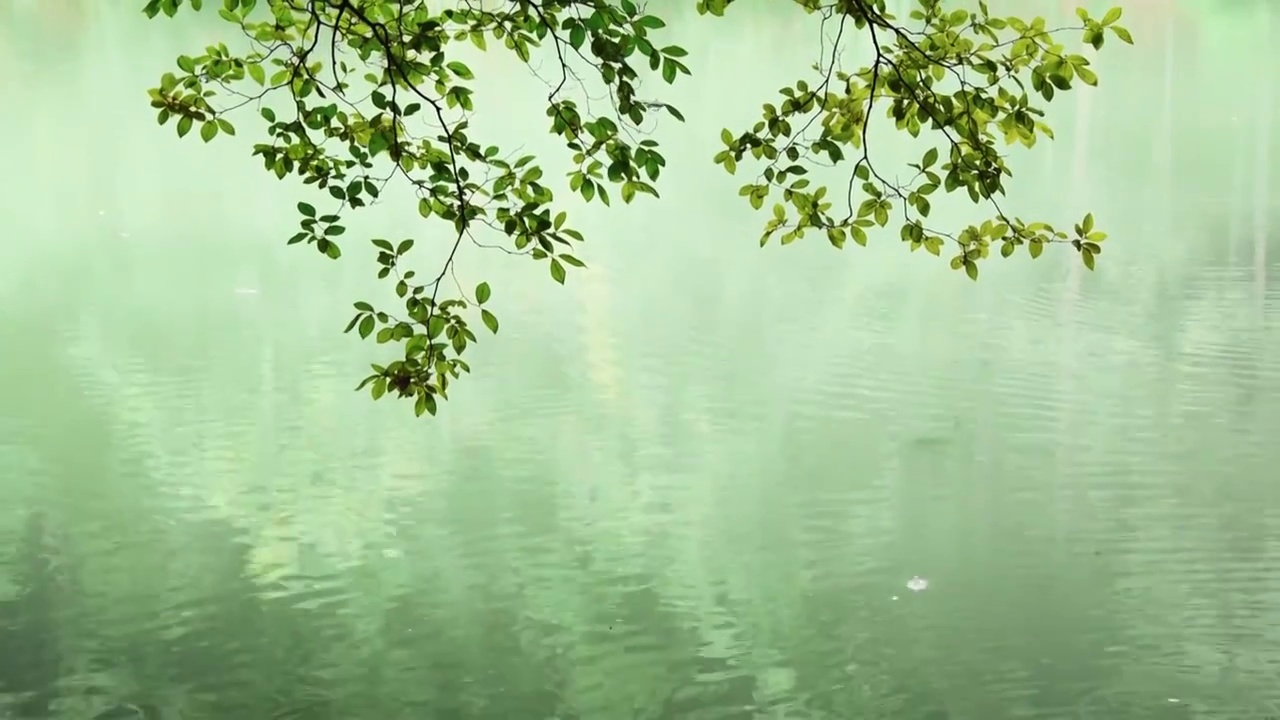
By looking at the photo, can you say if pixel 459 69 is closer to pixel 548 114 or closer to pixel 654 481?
pixel 548 114

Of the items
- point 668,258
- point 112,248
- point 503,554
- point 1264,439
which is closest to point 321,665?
Result: point 503,554

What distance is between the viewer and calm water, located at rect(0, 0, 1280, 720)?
357 cm

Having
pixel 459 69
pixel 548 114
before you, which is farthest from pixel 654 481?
pixel 459 69

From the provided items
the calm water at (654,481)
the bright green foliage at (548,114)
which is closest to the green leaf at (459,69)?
the bright green foliage at (548,114)

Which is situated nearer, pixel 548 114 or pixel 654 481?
pixel 548 114

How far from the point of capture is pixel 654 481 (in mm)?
4875

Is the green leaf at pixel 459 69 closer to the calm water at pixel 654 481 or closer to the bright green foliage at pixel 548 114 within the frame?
the bright green foliage at pixel 548 114

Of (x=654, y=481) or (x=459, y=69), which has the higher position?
(x=459, y=69)

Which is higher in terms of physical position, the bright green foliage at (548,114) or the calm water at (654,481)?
the bright green foliage at (548,114)

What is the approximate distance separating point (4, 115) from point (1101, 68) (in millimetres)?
11118

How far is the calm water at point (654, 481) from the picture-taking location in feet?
11.7

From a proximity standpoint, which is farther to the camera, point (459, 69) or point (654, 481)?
point (654, 481)

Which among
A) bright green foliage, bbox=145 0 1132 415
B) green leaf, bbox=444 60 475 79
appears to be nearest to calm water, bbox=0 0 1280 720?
bright green foliage, bbox=145 0 1132 415

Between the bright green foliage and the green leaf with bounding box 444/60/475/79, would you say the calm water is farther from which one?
the green leaf with bounding box 444/60/475/79
